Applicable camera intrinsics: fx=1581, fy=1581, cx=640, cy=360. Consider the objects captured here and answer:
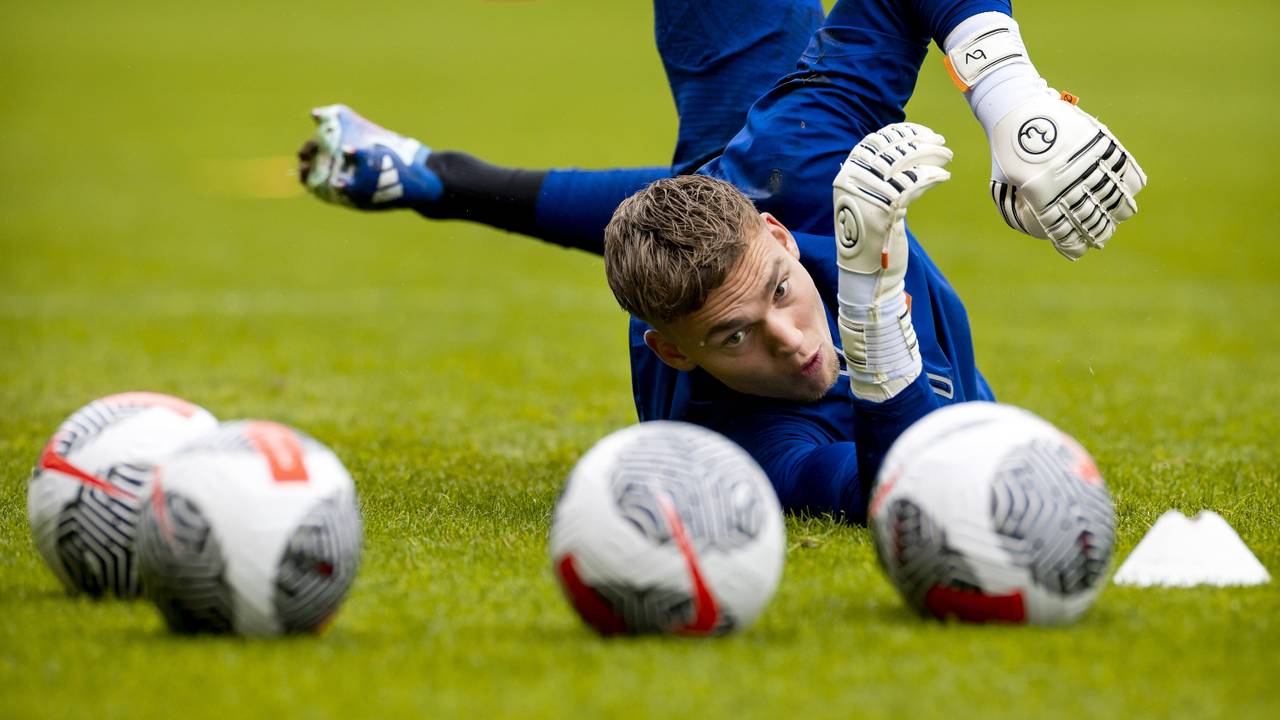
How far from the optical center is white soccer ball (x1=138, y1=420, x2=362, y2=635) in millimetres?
3617

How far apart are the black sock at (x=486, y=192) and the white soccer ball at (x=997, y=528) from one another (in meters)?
3.56

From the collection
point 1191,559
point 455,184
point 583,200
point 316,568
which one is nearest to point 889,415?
→ point 1191,559

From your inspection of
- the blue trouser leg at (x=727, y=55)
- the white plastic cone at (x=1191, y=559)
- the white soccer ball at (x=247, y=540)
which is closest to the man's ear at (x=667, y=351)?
the blue trouser leg at (x=727, y=55)

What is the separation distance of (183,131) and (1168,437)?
915 inches

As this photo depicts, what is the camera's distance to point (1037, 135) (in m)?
5.14

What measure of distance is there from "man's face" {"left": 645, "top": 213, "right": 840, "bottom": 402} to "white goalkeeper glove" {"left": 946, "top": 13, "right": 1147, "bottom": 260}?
2.54 ft

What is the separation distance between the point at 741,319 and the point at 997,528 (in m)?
1.45

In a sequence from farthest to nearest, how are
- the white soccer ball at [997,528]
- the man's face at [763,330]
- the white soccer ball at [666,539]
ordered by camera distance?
the man's face at [763,330]
the white soccer ball at [997,528]
the white soccer ball at [666,539]

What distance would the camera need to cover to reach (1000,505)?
371cm

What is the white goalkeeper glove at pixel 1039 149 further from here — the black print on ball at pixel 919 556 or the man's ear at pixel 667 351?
the black print on ball at pixel 919 556

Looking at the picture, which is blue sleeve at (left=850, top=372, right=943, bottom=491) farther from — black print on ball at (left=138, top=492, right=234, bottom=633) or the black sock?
the black sock

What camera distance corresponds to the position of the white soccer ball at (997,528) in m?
3.70

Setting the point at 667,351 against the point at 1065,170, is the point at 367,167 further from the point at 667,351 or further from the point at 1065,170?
the point at 1065,170

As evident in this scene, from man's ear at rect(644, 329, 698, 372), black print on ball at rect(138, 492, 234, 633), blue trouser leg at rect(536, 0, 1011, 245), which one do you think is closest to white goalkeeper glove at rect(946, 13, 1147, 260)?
blue trouser leg at rect(536, 0, 1011, 245)
